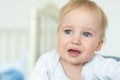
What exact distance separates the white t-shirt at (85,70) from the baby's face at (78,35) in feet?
0.14

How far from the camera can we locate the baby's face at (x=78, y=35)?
3.37 feet

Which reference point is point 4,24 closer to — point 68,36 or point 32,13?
point 32,13

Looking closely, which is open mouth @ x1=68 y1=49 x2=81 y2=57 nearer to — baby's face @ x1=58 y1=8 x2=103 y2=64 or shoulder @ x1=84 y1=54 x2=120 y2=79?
baby's face @ x1=58 y1=8 x2=103 y2=64

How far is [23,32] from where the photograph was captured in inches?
89.9

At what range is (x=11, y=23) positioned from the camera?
2.28 metres

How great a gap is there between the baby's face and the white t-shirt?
0.04 meters

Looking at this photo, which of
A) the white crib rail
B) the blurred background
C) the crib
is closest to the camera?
the crib

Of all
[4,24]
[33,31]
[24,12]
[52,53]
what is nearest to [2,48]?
[4,24]

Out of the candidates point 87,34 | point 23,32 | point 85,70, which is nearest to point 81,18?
point 87,34

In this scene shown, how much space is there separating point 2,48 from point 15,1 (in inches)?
15.6

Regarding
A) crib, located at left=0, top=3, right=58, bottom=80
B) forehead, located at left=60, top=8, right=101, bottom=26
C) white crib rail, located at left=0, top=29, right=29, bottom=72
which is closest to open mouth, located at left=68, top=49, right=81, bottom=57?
forehead, located at left=60, top=8, right=101, bottom=26

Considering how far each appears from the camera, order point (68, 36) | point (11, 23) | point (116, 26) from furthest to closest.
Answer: point (11, 23) < point (116, 26) < point (68, 36)

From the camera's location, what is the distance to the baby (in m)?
1.04

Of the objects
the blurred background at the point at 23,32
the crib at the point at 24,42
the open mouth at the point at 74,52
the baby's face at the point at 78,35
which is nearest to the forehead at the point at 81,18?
the baby's face at the point at 78,35
